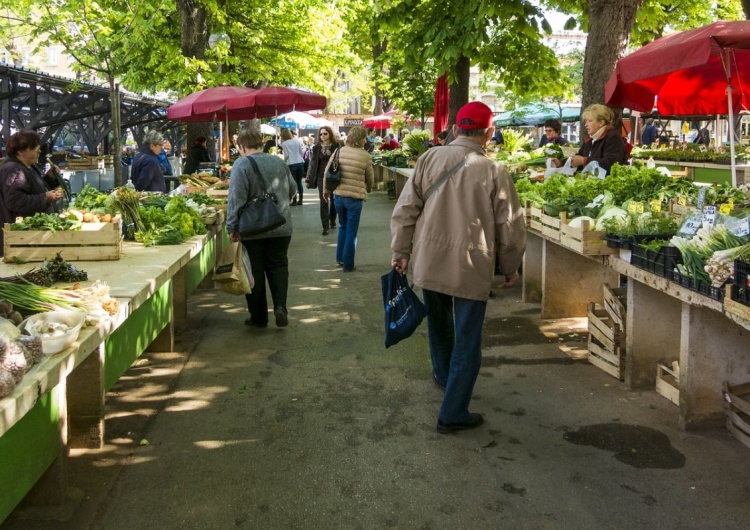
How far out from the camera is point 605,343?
5992 millimetres

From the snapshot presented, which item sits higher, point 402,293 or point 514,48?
point 514,48

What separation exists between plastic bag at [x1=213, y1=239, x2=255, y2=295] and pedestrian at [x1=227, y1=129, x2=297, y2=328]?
12cm

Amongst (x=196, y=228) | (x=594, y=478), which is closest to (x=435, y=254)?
(x=594, y=478)

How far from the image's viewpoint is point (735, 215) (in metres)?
4.88

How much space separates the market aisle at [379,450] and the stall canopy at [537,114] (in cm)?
2167

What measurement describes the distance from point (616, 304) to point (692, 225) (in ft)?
3.79

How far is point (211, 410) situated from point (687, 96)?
6436mm

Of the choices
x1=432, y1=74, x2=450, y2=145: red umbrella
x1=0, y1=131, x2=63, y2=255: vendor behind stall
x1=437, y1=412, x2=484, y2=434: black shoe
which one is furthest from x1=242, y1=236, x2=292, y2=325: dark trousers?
x1=432, y1=74, x2=450, y2=145: red umbrella

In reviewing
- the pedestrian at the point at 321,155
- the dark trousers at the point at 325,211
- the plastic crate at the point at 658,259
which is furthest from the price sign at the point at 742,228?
the dark trousers at the point at 325,211

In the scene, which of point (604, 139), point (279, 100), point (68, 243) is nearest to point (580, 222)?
point (604, 139)

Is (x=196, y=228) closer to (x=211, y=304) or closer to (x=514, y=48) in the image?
(x=211, y=304)

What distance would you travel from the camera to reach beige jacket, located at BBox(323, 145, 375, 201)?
10.1 meters

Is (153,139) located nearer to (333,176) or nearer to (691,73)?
(333,176)

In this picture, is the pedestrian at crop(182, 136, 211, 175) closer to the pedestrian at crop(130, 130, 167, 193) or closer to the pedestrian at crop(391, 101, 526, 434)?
the pedestrian at crop(130, 130, 167, 193)
